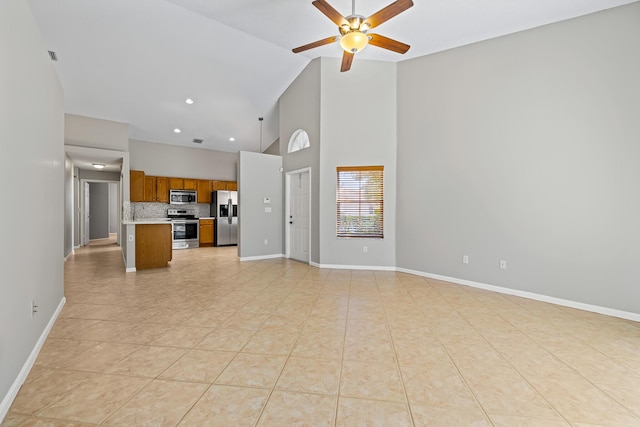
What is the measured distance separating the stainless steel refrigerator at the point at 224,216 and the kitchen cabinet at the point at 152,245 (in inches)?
130

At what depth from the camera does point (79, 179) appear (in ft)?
29.9

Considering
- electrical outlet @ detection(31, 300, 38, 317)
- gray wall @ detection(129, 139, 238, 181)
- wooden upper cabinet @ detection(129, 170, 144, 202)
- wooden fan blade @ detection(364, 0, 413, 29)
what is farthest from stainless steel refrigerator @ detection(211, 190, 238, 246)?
wooden fan blade @ detection(364, 0, 413, 29)

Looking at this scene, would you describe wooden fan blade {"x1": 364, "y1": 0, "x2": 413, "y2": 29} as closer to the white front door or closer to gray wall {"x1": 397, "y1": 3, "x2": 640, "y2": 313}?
gray wall {"x1": 397, "y1": 3, "x2": 640, "y2": 313}

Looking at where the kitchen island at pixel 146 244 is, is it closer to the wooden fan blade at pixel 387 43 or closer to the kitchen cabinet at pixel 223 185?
the kitchen cabinet at pixel 223 185

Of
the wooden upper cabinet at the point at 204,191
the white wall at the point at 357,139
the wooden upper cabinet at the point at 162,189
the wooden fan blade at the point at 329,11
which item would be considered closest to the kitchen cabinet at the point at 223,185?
the wooden upper cabinet at the point at 204,191

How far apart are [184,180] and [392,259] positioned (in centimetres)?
687

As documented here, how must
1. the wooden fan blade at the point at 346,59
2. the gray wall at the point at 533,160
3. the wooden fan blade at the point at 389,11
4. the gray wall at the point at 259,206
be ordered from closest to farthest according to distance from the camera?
1. the wooden fan blade at the point at 389,11
2. the gray wall at the point at 533,160
3. the wooden fan blade at the point at 346,59
4. the gray wall at the point at 259,206

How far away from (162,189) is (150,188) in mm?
309

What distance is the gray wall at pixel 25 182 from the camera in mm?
1646

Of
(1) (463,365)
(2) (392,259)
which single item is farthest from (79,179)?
(1) (463,365)

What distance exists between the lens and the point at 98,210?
36.9ft

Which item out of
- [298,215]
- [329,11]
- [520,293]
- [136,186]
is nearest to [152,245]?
[298,215]

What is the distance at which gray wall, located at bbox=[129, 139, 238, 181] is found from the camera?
8.48m

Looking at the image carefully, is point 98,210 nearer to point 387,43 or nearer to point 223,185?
point 223,185
